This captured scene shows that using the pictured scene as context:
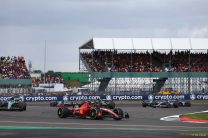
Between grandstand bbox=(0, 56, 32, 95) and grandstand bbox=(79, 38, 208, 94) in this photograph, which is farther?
grandstand bbox=(79, 38, 208, 94)

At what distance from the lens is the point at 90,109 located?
28172 millimetres

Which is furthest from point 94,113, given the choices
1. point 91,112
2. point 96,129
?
point 96,129

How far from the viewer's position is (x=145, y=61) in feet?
241

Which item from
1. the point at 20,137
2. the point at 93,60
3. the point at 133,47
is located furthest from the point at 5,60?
the point at 20,137

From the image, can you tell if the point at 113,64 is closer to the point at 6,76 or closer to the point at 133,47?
the point at 133,47

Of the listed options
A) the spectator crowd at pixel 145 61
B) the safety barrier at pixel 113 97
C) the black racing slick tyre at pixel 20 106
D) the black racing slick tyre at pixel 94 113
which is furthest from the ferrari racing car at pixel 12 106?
the spectator crowd at pixel 145 61

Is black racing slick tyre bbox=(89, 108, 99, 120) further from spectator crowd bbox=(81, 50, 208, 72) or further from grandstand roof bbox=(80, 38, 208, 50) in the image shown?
spectator crowd bbox=(81, 50, 208, 72)

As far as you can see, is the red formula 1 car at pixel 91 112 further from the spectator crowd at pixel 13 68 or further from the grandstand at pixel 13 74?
the spectator crowd at pixel 13 68

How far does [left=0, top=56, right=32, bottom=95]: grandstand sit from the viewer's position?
216 ft

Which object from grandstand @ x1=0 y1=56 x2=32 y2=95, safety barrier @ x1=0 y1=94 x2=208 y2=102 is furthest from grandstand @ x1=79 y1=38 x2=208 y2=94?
grandstand @ x1=0 y1=56 x2=32 y2=95

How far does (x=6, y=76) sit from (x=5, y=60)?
12.2 feet

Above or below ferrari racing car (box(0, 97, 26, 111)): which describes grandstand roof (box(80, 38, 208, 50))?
above

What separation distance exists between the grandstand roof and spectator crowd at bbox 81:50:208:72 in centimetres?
130

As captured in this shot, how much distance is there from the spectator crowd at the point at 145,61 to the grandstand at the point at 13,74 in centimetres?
920
